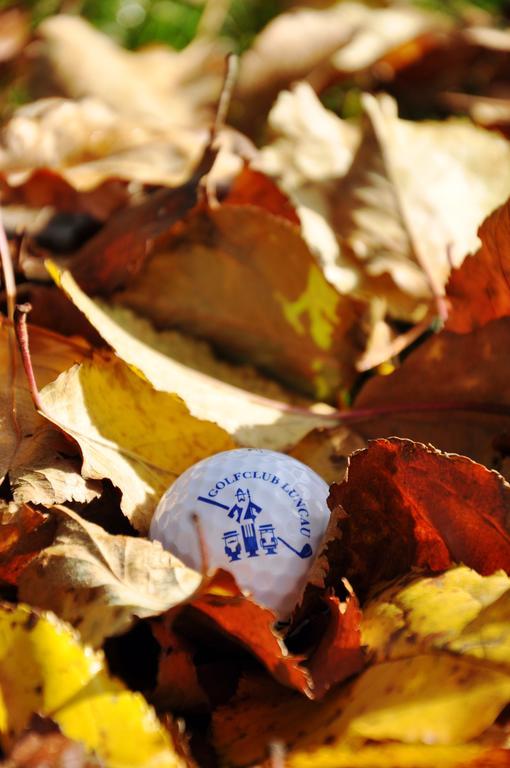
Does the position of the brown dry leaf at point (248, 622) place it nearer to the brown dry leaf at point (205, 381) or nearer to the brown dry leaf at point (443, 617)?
the brown dry leaf at point (443, 617)

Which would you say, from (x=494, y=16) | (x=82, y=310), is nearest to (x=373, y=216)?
(x=82, y=310)

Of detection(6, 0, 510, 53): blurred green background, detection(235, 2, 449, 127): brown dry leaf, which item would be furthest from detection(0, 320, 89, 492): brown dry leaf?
detection(6, 0, 510, 53): blurred green background

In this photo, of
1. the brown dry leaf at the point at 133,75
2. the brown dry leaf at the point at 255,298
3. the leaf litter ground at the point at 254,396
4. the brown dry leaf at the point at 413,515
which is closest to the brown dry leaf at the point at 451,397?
the leaf litter ground at the point at 254,396

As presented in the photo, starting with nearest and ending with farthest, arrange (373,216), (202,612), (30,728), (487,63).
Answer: (30,728), (202,612), (373,216), (487,63)

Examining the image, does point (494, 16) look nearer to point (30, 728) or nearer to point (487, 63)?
point (487, 63)

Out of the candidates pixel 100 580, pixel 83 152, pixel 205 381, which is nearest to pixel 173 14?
pixel 83 152

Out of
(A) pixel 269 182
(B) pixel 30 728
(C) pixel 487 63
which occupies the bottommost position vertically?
(C) pixel 487 63
